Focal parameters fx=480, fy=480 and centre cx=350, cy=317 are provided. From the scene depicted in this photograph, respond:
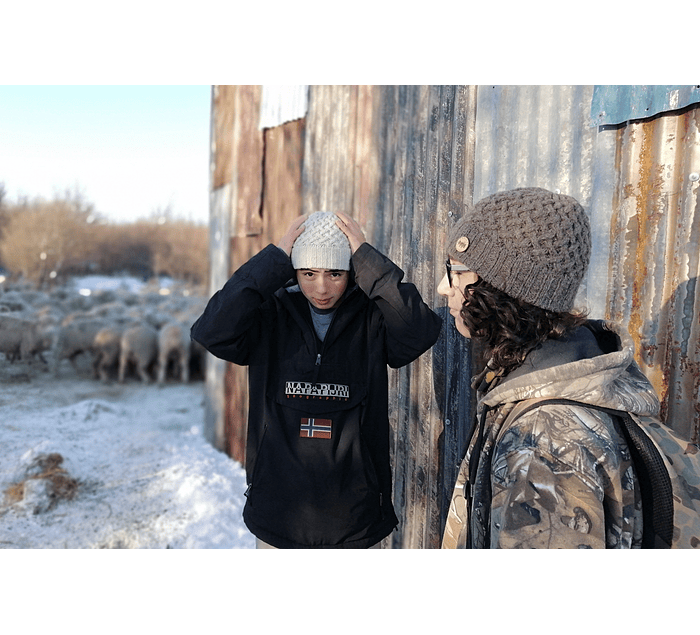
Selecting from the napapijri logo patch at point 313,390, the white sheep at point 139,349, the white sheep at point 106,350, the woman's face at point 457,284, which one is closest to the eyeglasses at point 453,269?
the woman's face at point 457,284

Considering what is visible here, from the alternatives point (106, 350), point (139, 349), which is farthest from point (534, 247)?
point (139, 349)

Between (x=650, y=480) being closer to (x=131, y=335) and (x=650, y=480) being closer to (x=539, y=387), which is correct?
(x=539, y=387)

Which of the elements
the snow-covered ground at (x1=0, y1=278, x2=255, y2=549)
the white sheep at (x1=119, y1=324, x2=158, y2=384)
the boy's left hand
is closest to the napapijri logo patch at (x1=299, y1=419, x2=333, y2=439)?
the boy's left hand

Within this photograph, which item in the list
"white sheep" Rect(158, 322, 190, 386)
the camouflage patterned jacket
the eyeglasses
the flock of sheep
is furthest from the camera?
"white sheep" Rect(158, 322, 190, 386)

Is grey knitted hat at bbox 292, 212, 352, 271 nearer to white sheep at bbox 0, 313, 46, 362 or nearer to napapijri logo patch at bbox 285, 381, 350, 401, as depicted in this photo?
napapijri logo patch at bbox 285, 381, 350, 401

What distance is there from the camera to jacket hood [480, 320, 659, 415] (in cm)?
112

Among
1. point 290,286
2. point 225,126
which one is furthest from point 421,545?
point 225,126

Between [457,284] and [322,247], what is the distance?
22.4 inches

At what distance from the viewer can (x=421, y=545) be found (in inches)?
110

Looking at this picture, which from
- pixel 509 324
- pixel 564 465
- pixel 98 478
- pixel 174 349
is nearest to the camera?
pixel 564 465

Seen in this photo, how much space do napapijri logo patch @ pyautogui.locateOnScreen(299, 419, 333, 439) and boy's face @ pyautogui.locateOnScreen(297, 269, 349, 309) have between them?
0.44m

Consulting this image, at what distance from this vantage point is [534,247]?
1232mm

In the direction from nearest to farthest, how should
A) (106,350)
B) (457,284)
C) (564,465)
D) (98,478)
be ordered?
(564,465)
(457,284)
(98,478)
(106,350)

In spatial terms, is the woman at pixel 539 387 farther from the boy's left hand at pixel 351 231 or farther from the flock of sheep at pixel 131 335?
the flock of sheep at pixel 131 335
